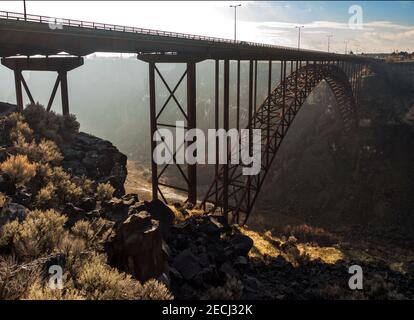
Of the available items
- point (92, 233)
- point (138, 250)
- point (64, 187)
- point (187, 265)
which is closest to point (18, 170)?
point (64, 187)

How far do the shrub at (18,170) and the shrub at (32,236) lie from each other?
2.55 m

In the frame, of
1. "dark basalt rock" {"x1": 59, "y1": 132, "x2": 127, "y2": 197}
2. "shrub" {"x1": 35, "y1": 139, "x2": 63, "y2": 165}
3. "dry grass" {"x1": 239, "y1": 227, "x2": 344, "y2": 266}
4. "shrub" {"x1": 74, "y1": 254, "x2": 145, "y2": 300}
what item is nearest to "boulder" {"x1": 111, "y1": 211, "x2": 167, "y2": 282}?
"shrub" {"x1": 74, "y1": 254, "x2": 145, "y2": 300}

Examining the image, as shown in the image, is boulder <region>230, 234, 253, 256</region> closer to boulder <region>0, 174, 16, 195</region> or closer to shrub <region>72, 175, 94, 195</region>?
shrub <region>72, 175, 94, 195</region>

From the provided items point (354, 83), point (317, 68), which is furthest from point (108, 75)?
point (317, 68)

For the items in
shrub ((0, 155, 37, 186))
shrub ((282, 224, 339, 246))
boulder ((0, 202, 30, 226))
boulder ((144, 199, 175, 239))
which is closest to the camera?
boulder ((0, 202, 30, 226))

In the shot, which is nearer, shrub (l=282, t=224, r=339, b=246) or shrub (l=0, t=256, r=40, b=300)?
shrub (l=0, t=256, r=40, b=300)

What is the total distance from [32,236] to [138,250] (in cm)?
228

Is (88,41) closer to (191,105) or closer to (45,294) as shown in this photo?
(191,105)

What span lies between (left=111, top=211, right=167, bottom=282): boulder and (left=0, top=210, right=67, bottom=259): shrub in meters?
1.36

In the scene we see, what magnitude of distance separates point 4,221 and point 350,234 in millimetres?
30817

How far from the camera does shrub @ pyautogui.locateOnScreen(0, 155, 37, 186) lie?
422 inches

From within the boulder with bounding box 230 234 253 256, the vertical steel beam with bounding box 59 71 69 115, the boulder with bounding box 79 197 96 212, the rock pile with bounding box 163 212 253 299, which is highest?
the vertical steel beam with bounding box 59 71 69 115

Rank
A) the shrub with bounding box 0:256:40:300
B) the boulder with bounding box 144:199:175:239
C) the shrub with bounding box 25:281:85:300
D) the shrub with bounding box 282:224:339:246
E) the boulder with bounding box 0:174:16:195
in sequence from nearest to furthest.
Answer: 1. the shrub with bounding box 25:281:85:300
2. the shrub with bounding box 0:256:40:300
3. the boulder with bounding box 0:174:16:195
4. the boulder with bounding box 144:199:175:239
5. the shrub with bounding box 282:224:339:246

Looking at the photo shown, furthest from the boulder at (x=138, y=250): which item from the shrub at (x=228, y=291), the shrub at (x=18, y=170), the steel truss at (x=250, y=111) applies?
the steel truss at (x=250, y=111)
